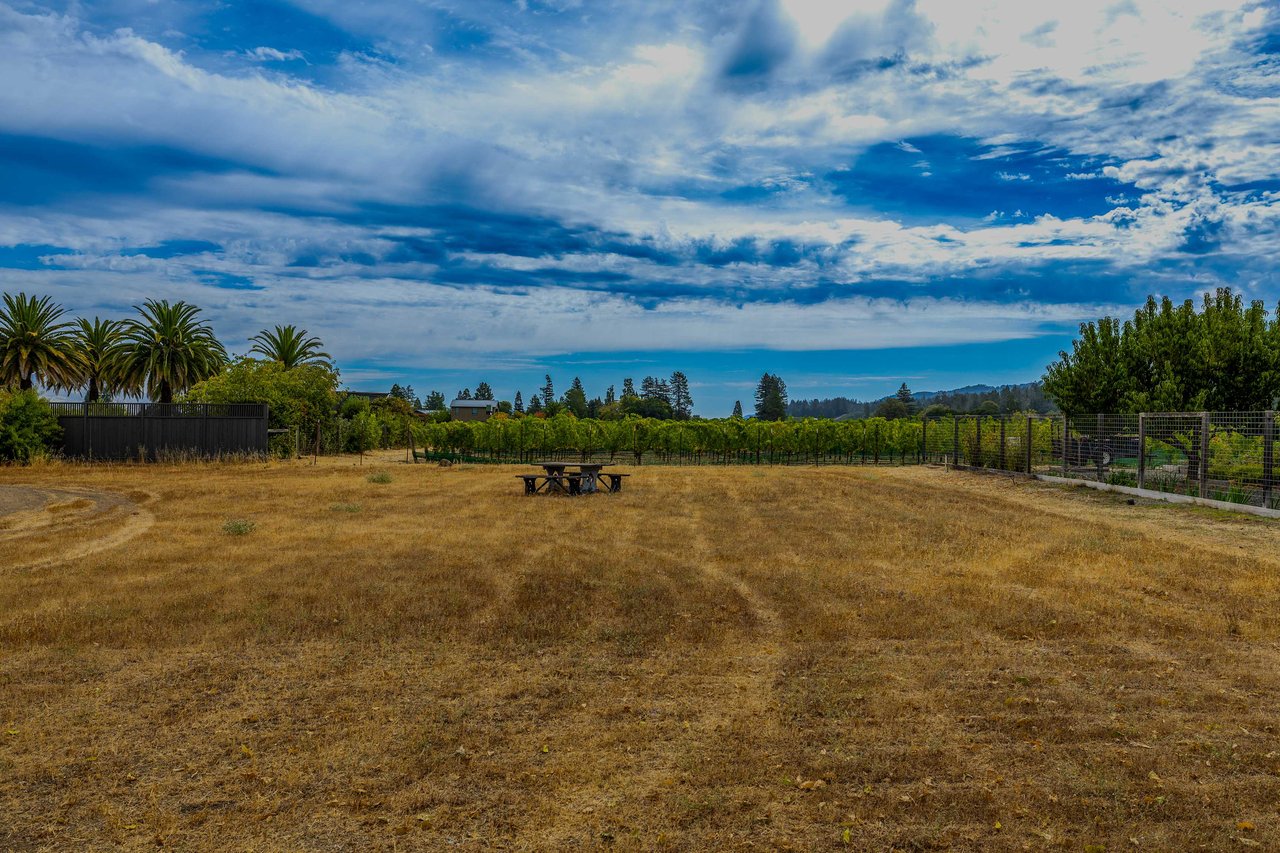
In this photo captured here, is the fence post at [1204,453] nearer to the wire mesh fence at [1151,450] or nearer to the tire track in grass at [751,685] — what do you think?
the wire mesh fence at [1151,450]

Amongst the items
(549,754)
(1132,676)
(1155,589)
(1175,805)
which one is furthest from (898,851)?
(1155,589)

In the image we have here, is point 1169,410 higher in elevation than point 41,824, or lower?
higher

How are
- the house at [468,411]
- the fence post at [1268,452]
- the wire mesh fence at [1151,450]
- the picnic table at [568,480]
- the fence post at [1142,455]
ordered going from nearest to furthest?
the fence post at [1268,452] < the wire mesh fence at [1151,450] < the fence post at [1142,455] < the picnic table at [568,480] < the house at [468,411]

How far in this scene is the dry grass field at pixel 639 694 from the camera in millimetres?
3809

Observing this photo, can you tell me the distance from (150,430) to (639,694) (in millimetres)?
30121

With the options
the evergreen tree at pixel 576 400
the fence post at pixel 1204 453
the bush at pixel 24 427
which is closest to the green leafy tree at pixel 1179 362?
the fence post at pixel 1204 453

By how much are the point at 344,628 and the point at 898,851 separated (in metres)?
5.36

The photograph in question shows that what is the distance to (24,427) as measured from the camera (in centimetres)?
2747

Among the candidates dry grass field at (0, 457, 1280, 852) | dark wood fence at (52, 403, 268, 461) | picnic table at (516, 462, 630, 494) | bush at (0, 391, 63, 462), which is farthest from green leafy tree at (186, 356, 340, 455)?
dry grass field at (0, 457, 1280, 852)

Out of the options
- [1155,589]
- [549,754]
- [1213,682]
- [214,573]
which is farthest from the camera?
[214,573]

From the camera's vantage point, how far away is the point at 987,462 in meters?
28.5

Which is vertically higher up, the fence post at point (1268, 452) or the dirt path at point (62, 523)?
the fence post at point (1268, 452)

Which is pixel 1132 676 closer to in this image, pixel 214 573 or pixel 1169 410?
pixel 214 573

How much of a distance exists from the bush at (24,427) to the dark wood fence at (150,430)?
3.10 feet
